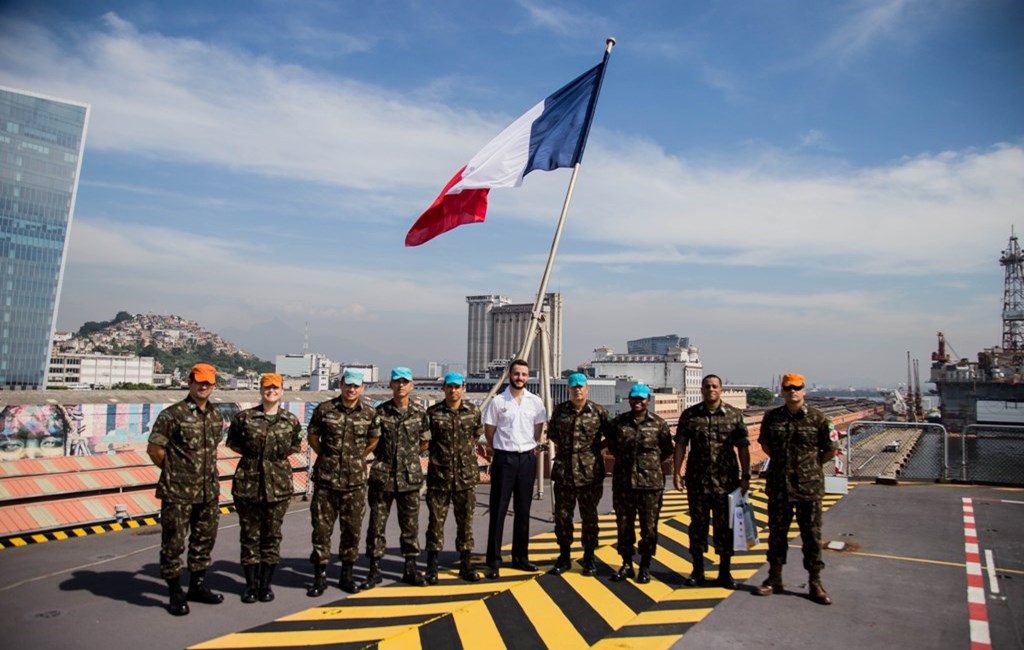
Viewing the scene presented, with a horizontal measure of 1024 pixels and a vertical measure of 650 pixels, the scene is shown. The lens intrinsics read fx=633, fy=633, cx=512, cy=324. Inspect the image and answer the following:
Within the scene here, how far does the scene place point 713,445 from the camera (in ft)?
20.3

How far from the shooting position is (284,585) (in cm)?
598

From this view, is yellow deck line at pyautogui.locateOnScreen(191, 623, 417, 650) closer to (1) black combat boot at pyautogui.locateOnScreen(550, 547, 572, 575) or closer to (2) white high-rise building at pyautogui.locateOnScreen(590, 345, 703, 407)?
(1) black combat boot at pyautogui.locateOnScreen(550, 547, 572, 575)

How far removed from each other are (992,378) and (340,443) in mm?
141890

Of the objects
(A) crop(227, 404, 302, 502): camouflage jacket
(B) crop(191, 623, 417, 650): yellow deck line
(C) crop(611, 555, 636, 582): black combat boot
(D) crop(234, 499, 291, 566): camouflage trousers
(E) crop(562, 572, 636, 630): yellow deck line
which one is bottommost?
(B) crop(191, 623, 417, 650): yellow deck line

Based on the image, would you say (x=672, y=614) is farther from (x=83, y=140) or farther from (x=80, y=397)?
(x=83, y=140)

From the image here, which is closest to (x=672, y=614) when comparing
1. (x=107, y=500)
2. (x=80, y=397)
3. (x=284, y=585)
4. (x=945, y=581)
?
(x=945, y=581)

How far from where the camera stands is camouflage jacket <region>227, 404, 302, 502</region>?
5.67 metres

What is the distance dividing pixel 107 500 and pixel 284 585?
4488 millimetres

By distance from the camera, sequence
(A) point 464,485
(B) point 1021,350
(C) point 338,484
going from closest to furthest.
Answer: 1. (C) point 338,484
2. (A) point 464,485
3. (B) point 1021,350

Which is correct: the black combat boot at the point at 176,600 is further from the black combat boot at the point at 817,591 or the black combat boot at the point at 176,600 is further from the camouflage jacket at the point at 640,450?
the black combat boot at the point at 817,591

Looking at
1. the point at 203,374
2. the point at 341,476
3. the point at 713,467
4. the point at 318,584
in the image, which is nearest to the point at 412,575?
the point at 318,584

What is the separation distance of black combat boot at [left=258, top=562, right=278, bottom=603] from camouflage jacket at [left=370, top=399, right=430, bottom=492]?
1152mm

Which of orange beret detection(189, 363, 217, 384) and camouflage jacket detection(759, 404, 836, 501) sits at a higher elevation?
orange beret detection(189, 363, 217, 384)

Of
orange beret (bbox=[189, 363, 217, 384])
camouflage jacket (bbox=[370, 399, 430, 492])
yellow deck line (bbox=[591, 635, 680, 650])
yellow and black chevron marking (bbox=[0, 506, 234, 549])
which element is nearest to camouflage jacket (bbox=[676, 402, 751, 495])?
yellow deck line (bbox=[591, 635, 680, 650])
